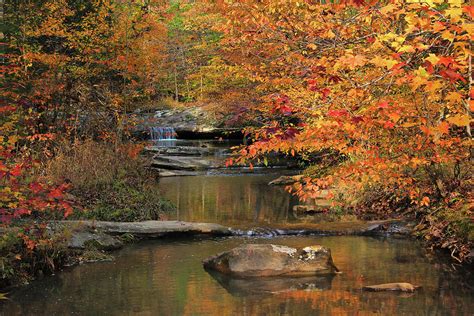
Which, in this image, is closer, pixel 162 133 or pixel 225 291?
pixel 225 291

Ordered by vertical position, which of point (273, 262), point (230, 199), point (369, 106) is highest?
point (369, 106)

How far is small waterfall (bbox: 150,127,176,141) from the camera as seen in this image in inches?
1184

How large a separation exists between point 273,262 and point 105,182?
5.17 meters

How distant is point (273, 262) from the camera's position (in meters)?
8.77

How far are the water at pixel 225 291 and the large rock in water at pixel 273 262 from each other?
0.28 metres

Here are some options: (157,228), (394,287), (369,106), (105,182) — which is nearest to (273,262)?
(394,287)

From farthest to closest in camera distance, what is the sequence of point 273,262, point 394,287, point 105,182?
point 105,182
point 273,262
point 394,287

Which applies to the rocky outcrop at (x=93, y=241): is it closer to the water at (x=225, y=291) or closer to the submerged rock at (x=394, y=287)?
the water at (x=225, y=291)

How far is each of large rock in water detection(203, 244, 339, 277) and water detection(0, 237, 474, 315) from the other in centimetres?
28

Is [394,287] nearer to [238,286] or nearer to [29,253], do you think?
[238,286]

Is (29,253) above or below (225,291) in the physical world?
above

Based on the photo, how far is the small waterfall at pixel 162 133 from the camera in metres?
30.1

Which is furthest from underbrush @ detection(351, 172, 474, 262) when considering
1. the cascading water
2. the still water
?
the cascading water

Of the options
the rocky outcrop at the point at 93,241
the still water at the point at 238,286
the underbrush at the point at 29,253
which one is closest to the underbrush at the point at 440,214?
the still water at the point at 238,286
